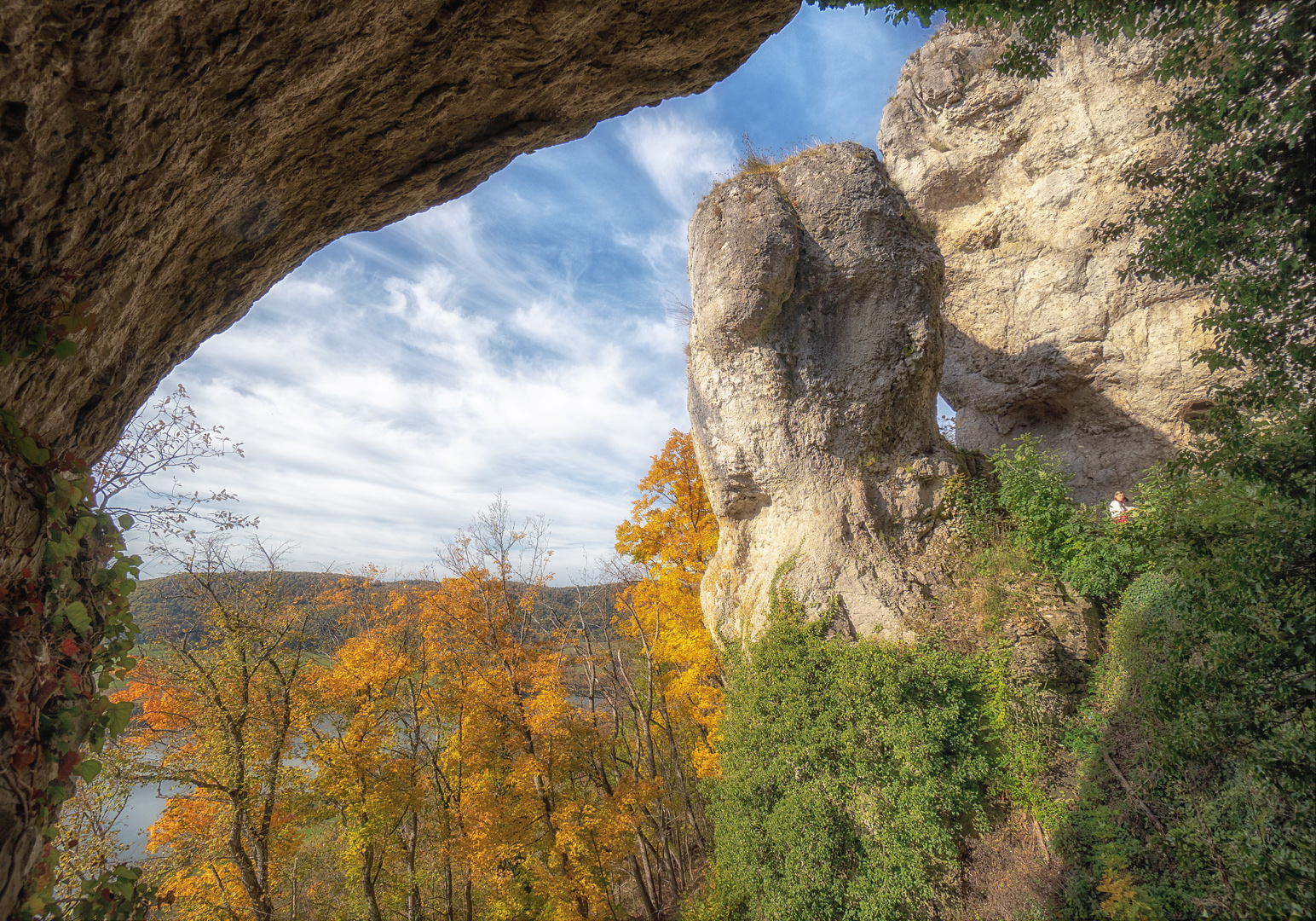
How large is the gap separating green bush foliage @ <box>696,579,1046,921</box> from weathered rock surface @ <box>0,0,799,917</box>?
877 cm

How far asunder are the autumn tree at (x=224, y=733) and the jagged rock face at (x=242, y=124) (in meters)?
9.27

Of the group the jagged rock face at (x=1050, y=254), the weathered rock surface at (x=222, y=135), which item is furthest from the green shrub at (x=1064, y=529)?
the weathered rock surface at (x=222, y=135)

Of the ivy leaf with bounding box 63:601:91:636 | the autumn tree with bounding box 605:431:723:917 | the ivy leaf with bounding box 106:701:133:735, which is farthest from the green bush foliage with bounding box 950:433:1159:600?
the ivy leaf with bounding box 63:601:91:636

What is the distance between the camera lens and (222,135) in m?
2.43

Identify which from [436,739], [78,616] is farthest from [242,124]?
[436,739]

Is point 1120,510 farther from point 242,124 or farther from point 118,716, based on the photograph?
point 118,716

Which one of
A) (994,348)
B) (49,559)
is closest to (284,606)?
(49,559)

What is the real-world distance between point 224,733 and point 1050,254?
20600mm

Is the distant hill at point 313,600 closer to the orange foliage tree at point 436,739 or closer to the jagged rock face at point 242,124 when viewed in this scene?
the orange foliage tree at point 436,739

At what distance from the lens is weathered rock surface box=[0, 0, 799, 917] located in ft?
5.82

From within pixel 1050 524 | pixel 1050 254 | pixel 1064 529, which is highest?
pixel 1050 254

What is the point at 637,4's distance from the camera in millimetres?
3211

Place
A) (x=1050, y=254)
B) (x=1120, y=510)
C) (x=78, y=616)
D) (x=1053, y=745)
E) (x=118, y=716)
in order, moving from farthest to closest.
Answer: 1. (x=1050, y=254)
2. (x=1120, y=510)
3. (x=1053, y=745)
4. (x=118, y=716)
5. (x=78, y=616)

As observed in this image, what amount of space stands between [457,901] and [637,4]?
78.8 ft
